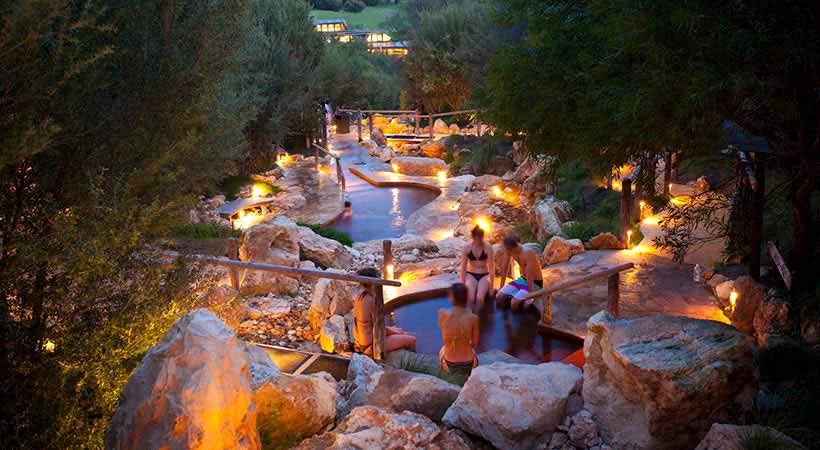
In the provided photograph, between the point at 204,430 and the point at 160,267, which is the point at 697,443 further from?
the point at 160,267

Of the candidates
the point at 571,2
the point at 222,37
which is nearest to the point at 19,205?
the point at 222,37

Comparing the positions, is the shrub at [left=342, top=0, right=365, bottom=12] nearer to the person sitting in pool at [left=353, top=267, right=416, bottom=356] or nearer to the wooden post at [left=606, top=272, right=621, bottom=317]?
the wooden post at [left=606, top=272, right=621, bottom=317]

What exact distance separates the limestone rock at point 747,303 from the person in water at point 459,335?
3.18 m

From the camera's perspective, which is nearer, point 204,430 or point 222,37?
point 204,430

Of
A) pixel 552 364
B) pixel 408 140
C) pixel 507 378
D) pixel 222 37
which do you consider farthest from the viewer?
pixel 408 140

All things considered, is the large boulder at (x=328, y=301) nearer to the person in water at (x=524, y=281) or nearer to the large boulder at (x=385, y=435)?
the person in water at (x=524, y=281)

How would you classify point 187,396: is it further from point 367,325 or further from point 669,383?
point 367,325

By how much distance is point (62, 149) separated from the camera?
4.00 meters

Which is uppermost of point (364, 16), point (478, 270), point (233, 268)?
point (364, 16)

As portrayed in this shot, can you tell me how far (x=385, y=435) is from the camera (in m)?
3.48

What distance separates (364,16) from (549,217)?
197ft

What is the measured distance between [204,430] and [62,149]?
88.3 inches

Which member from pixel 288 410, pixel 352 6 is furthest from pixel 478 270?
pixel 352 6

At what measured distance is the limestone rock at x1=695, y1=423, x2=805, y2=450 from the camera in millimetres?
3062
